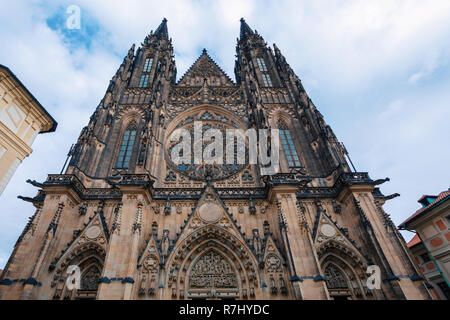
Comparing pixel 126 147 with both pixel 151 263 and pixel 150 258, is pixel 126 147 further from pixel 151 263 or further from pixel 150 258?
pixel 151 263

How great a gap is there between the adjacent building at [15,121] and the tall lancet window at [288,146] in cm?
1329

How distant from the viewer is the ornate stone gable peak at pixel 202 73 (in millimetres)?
21484

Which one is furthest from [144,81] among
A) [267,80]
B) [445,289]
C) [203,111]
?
[445,289]

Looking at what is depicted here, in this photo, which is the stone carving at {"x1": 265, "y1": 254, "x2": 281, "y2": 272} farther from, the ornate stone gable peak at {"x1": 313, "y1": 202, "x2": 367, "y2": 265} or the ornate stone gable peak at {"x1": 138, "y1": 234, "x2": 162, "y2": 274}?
the ornate stone gable peak at {"x1": 138, "y1": 234, "x2": 162, "y2": 274}

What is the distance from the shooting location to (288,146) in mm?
16703

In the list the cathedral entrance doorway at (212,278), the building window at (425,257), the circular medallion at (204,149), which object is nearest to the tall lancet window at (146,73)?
the circular medallion at (204,149)

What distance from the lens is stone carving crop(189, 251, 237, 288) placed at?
10836 mm

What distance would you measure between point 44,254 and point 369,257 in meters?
14.6

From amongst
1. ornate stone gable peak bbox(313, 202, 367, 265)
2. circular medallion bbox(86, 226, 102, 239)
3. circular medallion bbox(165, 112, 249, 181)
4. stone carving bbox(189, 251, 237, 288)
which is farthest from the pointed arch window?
circular medallion bbox(86, 226, 102, 239)

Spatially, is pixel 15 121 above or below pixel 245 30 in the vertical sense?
below

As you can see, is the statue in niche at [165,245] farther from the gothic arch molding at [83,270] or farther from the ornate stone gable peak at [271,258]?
the ornate stone gable peak at [271,258]

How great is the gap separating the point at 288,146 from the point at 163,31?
22.2 metres

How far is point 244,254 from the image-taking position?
11.1m

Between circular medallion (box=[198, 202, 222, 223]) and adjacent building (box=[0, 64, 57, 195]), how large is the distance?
7682mm
